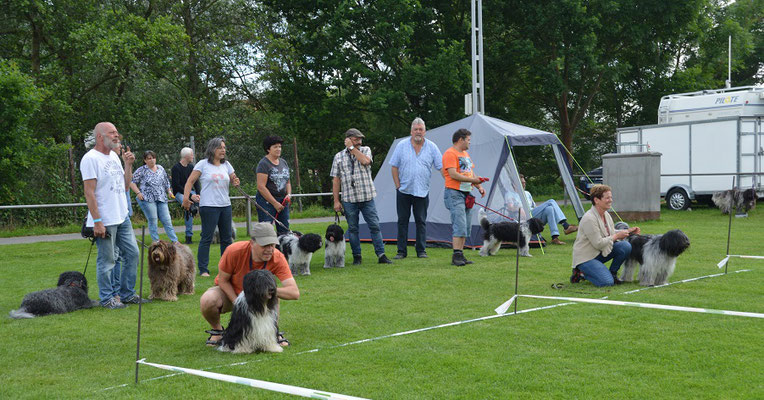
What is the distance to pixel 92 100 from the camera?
20516 millimetres

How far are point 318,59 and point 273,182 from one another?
1527 centimetres

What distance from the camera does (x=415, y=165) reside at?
28.4ft

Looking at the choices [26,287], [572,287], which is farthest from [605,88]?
[26,287]

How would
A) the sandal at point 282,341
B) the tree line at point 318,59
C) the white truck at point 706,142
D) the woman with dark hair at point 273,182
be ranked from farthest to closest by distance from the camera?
1. the tree line at point 318,59
2. the white truck at point 706,142
3. the woman with dark hair at point 273,182
4. the sandal at point 282,341

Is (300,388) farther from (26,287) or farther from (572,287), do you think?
(26,287)

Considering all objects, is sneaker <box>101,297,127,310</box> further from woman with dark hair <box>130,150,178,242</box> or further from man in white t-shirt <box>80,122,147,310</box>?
woman with dark hair <box>130,150,178,242</box>

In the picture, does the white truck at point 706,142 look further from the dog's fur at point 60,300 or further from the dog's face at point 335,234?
the dog's fur at point 60,300

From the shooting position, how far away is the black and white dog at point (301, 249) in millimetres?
7777

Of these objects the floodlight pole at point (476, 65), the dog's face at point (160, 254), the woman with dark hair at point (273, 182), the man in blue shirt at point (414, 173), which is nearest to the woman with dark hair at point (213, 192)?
the woman with dark hair at point (273, 182)

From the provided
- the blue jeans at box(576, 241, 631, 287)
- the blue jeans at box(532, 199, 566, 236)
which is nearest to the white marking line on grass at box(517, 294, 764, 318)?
the blue jeans at box(576, 241, 631, 287)

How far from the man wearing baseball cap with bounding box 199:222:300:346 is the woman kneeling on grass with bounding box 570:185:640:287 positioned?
3.32 m

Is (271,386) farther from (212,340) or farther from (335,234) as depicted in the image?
(335,234)

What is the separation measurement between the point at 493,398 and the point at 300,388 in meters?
1.00

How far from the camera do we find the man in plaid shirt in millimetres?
8461
